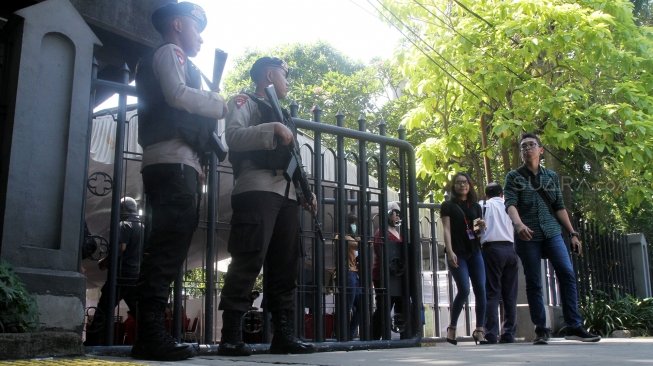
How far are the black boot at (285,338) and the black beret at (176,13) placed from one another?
1.88 metres

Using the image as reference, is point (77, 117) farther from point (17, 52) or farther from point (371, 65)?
point (371, 65)

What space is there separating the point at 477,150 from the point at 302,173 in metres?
10.2

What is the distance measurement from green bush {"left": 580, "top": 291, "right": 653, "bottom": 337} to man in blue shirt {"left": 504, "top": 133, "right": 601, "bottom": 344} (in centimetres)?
413

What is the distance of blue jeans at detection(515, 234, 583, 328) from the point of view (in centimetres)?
582

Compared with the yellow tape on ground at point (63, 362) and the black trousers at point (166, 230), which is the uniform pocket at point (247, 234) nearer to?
the black trousers at point (166, 230)

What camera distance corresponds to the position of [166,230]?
141 inches

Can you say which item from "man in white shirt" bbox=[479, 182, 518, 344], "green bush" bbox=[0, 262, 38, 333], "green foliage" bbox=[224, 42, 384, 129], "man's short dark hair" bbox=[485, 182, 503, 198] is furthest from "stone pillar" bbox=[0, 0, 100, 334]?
"green foliage" bbox=[224, 42, 384, 129]

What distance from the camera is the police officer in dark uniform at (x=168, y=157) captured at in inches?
140

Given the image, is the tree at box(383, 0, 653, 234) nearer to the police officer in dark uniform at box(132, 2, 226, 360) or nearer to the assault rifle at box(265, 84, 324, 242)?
the assault rifle at box(265, 84, 324, 242)

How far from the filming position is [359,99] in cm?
2336

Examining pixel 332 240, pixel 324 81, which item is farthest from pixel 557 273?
pixel 324 81

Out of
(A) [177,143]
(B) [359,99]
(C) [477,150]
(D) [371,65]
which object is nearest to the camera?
(A) [177,143]

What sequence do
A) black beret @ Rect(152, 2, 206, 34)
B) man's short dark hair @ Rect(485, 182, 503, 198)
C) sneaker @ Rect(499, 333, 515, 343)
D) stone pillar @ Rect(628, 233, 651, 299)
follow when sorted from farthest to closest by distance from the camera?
stone pillar @ Rect(628, 233, 651, 299), man's short dark hair @ Rect(485, 182, 503, 198), sneaker @ Rect(499, 333, 515, 343), black beret @ Rect(152, 2, 206, 34)

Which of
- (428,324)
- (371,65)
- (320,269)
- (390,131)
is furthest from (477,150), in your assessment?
(371,65)
